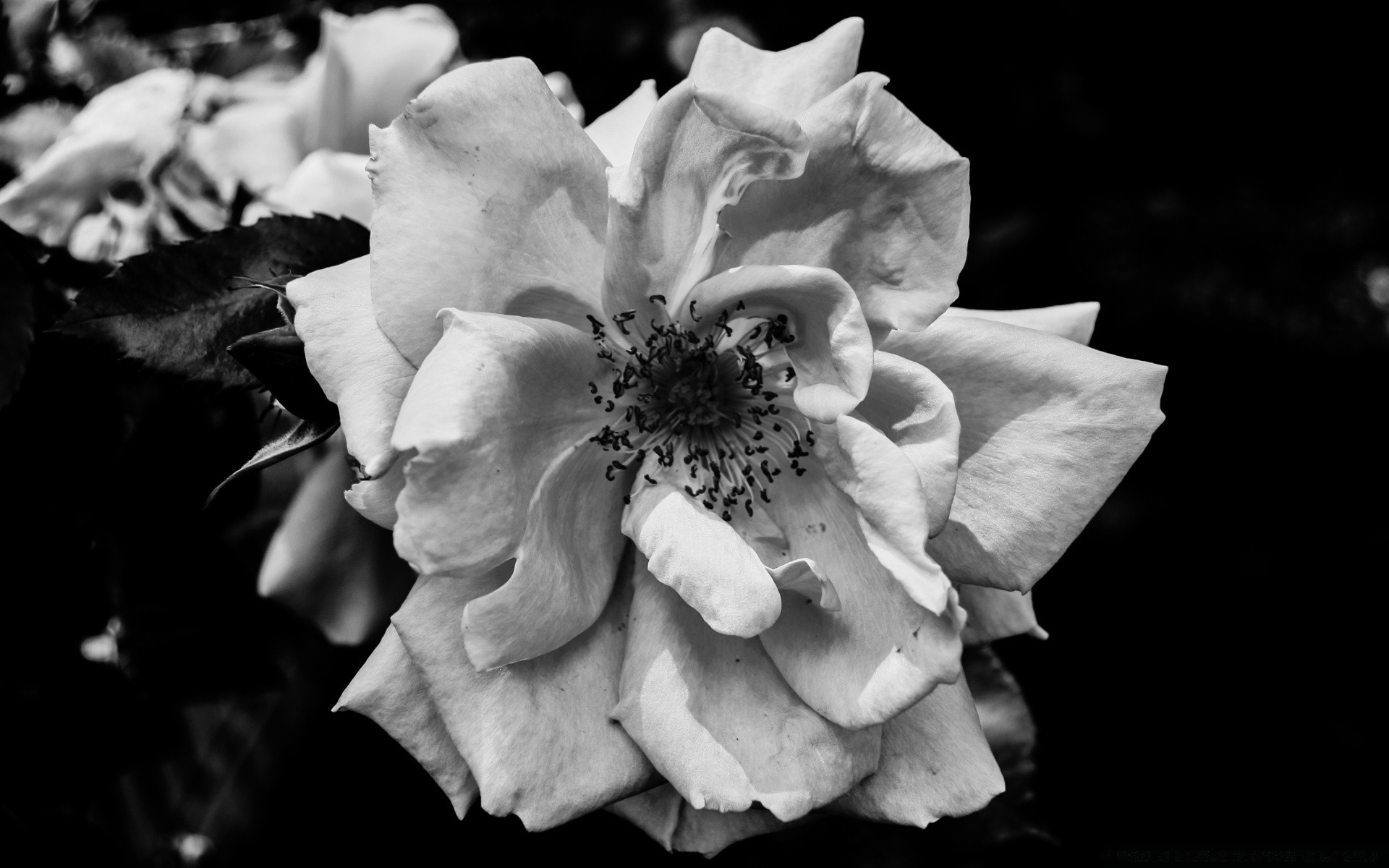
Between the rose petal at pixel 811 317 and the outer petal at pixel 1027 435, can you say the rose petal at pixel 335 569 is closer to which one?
the rose petal at pixel 811 317

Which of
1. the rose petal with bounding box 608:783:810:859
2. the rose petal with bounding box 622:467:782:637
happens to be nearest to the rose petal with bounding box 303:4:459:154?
the rose petal with bounding box 622:467:782:637

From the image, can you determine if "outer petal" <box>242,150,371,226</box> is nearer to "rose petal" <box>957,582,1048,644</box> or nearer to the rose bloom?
the rose bloom

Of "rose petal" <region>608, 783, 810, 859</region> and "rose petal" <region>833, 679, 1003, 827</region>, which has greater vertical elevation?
"rose petal" <region>833, 679, 1003, 827</region>

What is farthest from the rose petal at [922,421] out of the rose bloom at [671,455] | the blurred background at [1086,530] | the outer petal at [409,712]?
the blurred background at [1086,530]

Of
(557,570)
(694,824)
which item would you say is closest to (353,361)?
(557,570)

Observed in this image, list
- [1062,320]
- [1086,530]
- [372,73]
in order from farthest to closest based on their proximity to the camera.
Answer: [1086,530], [372,73], [1062,320]

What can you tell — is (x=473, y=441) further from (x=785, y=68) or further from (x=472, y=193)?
(x=785, y=68)

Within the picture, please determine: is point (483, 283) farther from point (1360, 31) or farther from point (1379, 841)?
point (1379, 841)

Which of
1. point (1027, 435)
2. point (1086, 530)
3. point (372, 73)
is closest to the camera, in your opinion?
point (1027, 435)
